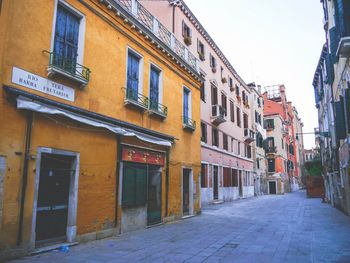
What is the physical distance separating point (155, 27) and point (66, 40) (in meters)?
5.01

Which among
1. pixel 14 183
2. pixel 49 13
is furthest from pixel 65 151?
pixel 49 13

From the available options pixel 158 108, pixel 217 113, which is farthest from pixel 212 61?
pixel 158 108

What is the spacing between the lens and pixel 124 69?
9906 millimetres

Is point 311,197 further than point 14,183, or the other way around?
point 311,197

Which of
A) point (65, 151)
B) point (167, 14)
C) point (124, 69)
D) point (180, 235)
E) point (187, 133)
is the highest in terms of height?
point (167, 14)

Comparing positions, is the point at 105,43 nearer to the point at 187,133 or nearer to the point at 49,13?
the point at 49,13

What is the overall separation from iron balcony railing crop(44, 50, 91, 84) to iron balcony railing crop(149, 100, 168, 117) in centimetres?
335

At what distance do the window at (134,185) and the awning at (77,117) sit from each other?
3.52 ft

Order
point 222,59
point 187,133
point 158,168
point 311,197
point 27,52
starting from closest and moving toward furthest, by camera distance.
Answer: point 27,52 → point 158,168 → point 187,133 → point 222,59 → point 311,197

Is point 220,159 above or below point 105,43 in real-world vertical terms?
below

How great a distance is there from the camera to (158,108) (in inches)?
461

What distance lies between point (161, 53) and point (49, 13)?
5.59 metres

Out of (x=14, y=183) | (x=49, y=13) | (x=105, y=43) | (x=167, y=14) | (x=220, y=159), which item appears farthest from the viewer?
(x=220, y=159)

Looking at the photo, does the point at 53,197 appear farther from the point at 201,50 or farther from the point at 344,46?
the point at 201,50
